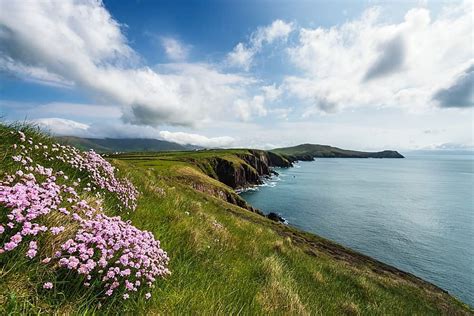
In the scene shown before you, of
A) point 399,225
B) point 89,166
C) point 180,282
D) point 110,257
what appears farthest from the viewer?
point 399,225

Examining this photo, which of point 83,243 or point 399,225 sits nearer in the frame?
point 83,243

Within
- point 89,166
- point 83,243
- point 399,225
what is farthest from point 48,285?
point 399,225

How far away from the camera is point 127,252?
3.28 meters

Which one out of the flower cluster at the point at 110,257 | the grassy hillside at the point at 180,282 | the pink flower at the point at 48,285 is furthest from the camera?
the flower cluster at the point at 110,257

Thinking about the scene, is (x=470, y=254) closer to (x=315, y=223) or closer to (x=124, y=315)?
(x=315, y=223)

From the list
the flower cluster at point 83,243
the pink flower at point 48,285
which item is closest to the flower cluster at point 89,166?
the flower cluster at point 83,243

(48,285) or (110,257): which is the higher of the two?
(110,257)

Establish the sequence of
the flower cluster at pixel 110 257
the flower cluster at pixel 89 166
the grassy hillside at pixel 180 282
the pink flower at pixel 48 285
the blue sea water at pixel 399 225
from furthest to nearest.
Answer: the blue sea water at pixel 399 225 → the flower cluster at pixel 89 166 → the flower cluster at pixel 110 257 → the grassy hillside at pixel 180 282 → the pink flower at pixel 48 285

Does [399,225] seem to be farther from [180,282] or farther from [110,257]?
[110,257]

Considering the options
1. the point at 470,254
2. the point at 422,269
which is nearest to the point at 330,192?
the point at 470,254

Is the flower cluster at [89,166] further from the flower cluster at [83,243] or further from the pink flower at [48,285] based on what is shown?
the pink flower at [48,285]

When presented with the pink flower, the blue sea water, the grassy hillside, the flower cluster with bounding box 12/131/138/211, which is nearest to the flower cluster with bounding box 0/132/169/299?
the pink flower

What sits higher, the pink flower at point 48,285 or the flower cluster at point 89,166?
the flower cluster at point 89,166

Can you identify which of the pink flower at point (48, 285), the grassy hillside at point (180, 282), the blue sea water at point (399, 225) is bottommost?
the blue sea water at point (399, 225)
